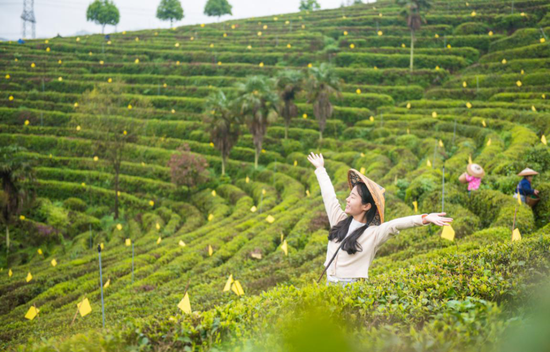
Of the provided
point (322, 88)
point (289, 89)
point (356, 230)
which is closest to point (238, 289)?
point (356, 230)

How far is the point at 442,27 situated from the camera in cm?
3988

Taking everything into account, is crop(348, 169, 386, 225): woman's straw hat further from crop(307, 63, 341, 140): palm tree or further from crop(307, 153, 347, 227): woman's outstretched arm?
crop(307, 63, 341, 140): palm tree

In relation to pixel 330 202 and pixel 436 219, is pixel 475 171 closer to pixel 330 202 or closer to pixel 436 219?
pixel 330 202

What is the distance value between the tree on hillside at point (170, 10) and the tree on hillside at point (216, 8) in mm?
4226

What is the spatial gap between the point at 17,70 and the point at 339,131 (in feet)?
103

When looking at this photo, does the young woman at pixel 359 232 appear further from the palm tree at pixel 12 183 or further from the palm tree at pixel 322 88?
the palm tree at pixel 322 88

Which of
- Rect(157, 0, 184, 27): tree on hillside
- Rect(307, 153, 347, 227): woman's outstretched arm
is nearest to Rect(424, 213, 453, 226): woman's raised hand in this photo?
Rect(307, 153, 347, 227): woman's outstretched arm

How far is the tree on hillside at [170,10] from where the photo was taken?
209 ft

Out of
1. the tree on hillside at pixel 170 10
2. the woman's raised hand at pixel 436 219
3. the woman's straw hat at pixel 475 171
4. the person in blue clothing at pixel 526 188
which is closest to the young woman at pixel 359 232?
the woman's raised hand at pixel 436 219

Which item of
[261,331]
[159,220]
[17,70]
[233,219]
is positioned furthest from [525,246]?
[17,70]

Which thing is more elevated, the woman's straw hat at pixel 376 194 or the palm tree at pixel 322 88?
the palm tree at pixel 322 88

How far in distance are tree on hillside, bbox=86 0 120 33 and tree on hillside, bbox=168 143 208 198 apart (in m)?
48.1

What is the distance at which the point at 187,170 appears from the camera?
2305 centimetres

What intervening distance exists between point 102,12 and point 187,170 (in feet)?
163
